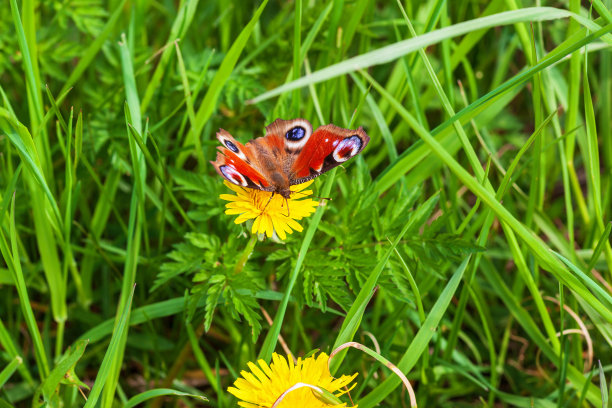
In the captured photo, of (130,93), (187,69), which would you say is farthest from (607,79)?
(130,93)

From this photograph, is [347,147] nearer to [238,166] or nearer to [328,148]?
[328,148]

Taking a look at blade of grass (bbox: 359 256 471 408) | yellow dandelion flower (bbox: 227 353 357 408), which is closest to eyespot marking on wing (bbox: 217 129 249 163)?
yellow dandelion flower (bbox: 227 353 357 408)

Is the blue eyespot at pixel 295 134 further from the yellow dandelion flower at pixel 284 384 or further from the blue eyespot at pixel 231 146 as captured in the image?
the yellow dandelion flower at pixel 284 384

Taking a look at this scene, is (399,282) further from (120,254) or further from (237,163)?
(120,254)

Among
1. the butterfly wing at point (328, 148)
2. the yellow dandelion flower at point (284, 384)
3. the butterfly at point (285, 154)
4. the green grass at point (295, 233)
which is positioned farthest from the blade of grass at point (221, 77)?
the yellow dandelion flower at point (284, 384)

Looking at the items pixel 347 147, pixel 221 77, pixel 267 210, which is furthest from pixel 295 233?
pixel 221 77

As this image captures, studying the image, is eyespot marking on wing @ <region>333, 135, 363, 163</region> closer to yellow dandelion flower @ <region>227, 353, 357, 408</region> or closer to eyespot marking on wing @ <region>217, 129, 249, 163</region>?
eyespot marking on wing @ <region>217, 129, 249, 163</region>

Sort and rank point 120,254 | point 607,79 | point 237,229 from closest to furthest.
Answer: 1. point 237,229
2. point 120,254
3. point 607,79
